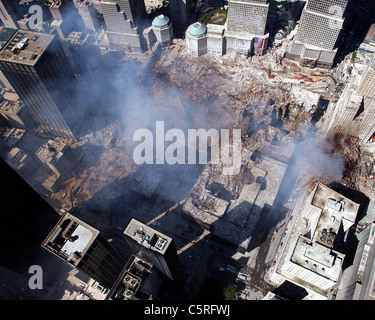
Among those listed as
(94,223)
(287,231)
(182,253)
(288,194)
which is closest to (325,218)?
(287,231)

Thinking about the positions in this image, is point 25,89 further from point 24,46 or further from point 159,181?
point 159,181

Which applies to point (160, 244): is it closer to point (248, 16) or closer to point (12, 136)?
point (12, 136)

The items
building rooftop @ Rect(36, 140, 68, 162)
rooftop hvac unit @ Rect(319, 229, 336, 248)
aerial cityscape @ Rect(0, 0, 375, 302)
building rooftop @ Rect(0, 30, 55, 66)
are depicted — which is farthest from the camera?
building rooftop @ Rect(36, 140, 68, 162)

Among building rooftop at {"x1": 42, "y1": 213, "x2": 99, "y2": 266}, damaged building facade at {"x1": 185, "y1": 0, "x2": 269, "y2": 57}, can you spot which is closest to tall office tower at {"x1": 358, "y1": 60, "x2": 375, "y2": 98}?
damaged building facade at {"x1": 185, "y1": 0, "x2": 269, "y2": 57}

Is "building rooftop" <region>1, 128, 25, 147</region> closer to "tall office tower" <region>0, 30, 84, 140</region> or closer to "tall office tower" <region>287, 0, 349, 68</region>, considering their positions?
"tall office tower" <region>0, 30, 84, 140</region>

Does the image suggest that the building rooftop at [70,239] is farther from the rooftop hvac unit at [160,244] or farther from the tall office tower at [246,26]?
the tall office tower at [246,26]

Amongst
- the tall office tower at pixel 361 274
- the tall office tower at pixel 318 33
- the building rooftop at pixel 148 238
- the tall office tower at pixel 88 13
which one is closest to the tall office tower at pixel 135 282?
the building rooftop at pixel 148 238

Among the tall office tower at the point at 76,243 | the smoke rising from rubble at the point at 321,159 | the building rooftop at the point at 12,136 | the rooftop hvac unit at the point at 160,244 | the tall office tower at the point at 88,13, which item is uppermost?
the tall office tower at the point at 76,243
